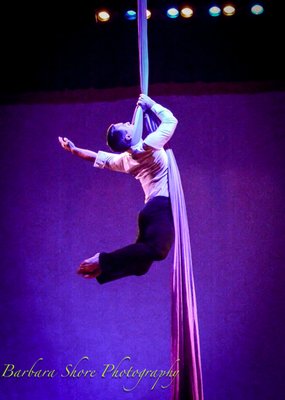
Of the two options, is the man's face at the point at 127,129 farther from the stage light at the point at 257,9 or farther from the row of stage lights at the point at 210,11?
the stage light at the point at 257,9

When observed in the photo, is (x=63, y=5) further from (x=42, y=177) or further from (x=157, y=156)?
(x=157, y=156)

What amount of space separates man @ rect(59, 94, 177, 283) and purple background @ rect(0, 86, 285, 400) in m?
1.02

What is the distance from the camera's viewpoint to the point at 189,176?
159 inches

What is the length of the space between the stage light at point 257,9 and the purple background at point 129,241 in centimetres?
55

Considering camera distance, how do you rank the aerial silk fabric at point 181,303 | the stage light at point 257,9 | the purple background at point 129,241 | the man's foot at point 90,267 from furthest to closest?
1. the purple background at point 129,241
2. the stage light at point 257,9
3. the aerial silk fabric at point 181,303
4. the man's foot at point 90,267

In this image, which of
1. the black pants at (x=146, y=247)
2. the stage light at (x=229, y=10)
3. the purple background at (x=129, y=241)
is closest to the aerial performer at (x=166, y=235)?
the black pants at (x=146, y=247)

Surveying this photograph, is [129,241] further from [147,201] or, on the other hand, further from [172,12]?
[172,12]

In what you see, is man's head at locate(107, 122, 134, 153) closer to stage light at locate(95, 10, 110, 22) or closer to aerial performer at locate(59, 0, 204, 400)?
aerial performer at locate(59, 0, 204, 400)

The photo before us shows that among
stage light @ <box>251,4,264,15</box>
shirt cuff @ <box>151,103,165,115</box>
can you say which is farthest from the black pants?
stage light @ <box>251,4,264,15</box>

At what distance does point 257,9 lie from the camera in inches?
148

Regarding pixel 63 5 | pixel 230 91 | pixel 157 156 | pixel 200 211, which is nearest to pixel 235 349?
pixel 200 211

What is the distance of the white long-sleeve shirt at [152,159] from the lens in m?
2.91

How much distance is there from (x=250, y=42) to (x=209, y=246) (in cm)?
155

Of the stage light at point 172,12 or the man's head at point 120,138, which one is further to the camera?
the stage light at point 172,12
